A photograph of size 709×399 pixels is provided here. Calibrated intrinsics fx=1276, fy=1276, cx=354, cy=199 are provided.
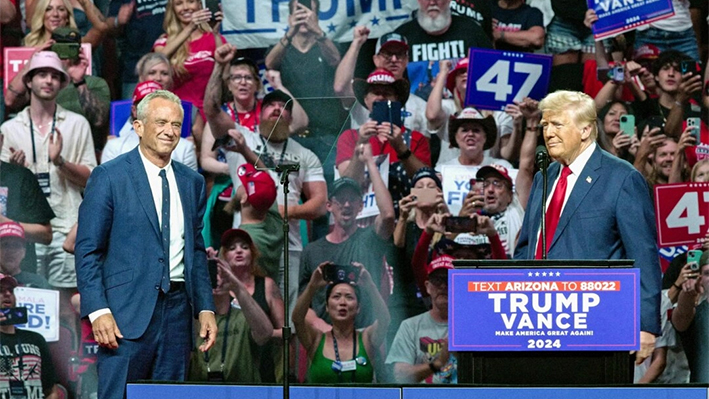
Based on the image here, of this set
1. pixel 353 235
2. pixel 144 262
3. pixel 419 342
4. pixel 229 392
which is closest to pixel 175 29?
pixel 353 235

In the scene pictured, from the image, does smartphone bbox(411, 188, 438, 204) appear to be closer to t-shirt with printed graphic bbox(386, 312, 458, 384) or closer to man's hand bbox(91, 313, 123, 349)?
t-shirt with printed graphic bbox(386, 312, 458, 384)

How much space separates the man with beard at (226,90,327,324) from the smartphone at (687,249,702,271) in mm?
2216

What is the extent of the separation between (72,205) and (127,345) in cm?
349

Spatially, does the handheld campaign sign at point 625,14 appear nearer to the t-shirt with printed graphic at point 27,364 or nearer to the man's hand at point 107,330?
the t-shirt with printed graphic at point 27,364

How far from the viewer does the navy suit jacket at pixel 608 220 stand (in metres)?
4.62

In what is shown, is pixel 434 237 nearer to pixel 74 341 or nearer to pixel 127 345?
pixel 74 341

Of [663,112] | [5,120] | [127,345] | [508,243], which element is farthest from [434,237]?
[127,345]

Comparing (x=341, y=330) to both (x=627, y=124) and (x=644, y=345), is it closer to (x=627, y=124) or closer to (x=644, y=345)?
(x=627, y=124)

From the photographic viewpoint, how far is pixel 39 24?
8.01 m

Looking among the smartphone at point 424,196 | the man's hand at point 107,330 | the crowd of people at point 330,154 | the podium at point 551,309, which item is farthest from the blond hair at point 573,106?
the smartphone at point 424,196

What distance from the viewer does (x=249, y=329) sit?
24.6ft

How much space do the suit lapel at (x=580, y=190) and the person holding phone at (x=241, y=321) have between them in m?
3.06

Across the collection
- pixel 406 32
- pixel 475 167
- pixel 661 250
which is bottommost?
pixel 661 250

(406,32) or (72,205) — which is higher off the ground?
(406,32)
